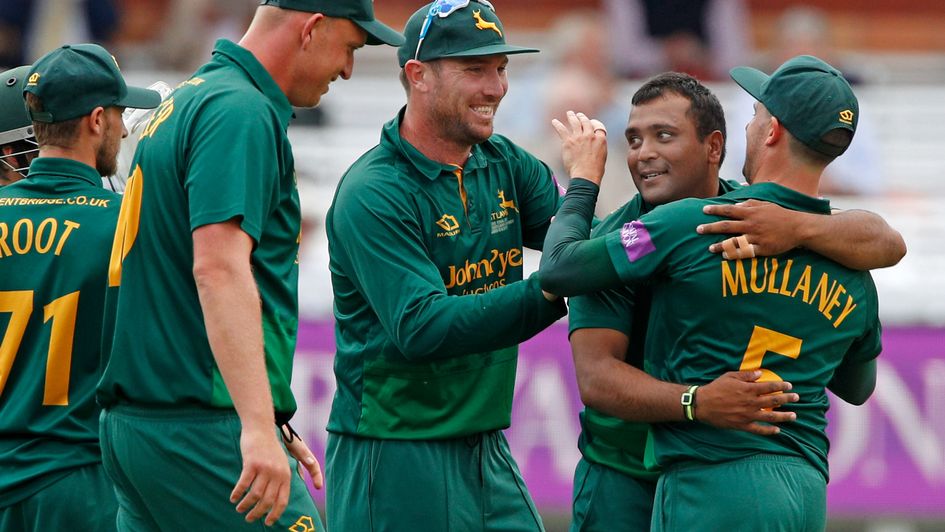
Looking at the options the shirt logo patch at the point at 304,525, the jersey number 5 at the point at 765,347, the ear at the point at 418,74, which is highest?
the ear at the point at 418,74

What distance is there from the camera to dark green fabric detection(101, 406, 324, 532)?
13.2ft

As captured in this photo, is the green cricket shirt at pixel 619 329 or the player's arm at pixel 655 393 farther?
the green cricket shirt at pixel 619 329

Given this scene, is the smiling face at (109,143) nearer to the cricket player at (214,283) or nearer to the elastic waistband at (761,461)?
the cricket player at (214,283)

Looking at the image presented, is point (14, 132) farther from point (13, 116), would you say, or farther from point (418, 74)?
point (418, 74)

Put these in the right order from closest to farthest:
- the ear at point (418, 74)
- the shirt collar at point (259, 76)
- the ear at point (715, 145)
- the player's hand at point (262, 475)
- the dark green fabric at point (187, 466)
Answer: the player's hand at point (262, 475), the dark green fabric at point (187, 466), the shirt collar at point (259, 76), the ear at point (715, 145), the ear at point (418, 74)

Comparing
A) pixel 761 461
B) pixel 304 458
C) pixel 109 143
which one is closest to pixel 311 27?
pixel 109 143

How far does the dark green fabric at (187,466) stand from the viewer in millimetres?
4016

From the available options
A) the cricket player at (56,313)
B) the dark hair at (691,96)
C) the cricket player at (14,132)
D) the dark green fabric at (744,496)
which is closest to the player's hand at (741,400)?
the dark green fabric at (744,496)

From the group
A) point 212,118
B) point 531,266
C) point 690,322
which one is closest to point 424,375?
point 690,322

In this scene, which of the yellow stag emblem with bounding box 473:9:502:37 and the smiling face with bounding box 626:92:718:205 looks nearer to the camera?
the smiling face with bounding box 626:92:718:205

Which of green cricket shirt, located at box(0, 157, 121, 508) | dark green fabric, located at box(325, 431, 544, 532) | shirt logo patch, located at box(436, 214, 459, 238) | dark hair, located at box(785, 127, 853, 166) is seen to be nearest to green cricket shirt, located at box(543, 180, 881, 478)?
dark hair, located at box(785, 127, 853, 166)

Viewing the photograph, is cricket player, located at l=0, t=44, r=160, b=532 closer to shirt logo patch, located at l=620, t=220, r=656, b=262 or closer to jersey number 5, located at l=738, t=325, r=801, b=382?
shirt logo patch, located at l=620, t=220, r=656, b=262

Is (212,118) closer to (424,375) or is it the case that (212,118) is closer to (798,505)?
(424,375)

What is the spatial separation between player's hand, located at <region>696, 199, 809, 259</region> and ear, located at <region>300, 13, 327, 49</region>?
4.19ft
